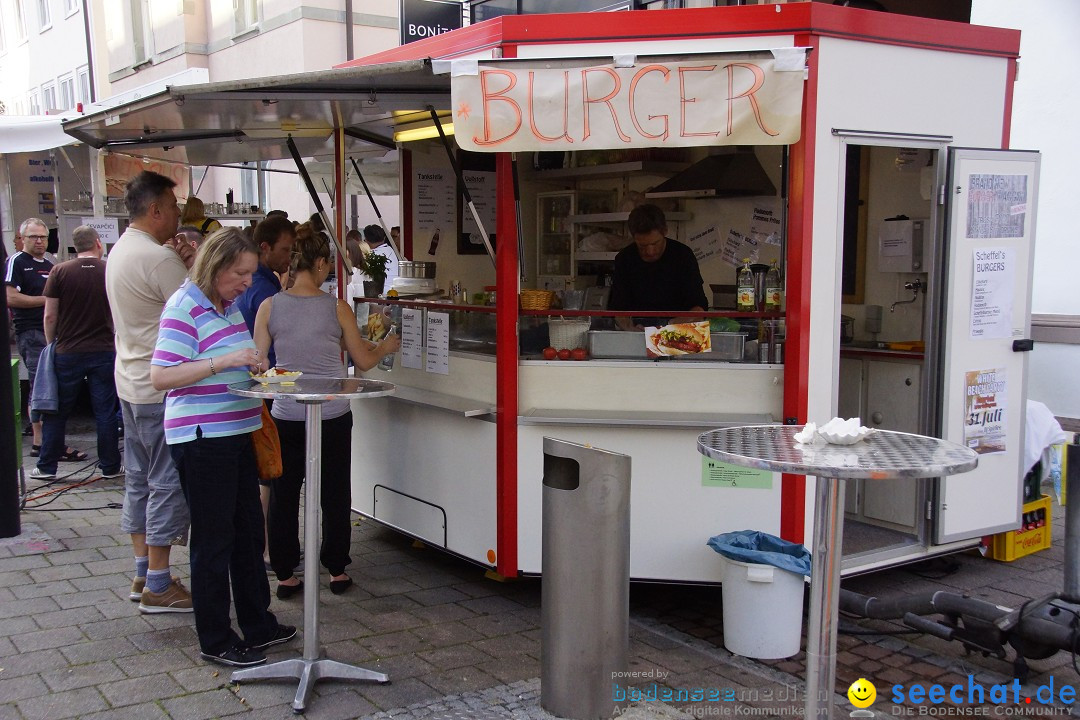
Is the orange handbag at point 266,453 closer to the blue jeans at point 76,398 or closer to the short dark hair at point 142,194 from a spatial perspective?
the short dark hair at point 142,194

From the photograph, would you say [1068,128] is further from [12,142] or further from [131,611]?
[12,142]

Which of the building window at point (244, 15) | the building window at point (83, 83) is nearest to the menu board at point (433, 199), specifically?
the building window at point (244, 15)

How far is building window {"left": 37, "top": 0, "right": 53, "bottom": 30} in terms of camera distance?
80.5 ft

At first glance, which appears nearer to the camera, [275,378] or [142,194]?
[275,378]

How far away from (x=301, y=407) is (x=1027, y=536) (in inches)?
162

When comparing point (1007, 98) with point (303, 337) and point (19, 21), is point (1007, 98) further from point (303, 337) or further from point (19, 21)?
point (19, 21)

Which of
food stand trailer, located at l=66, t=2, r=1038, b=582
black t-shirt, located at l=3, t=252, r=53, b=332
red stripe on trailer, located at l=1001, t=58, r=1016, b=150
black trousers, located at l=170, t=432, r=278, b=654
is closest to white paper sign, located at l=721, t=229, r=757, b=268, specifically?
food stand trailer, located at l=66, t=2, r=1038, b=582

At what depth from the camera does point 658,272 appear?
5664 mm

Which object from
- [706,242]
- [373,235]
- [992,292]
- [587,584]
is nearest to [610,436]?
[587,584]

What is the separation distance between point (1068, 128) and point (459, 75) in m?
5.84

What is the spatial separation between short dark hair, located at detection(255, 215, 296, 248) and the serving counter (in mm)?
1248

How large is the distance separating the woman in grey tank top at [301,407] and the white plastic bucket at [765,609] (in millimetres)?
2000

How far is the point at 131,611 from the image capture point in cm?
464

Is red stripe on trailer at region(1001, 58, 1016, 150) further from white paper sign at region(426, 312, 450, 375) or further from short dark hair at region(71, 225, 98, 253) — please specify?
short dark hair at region(71, 225, 98, 253)
